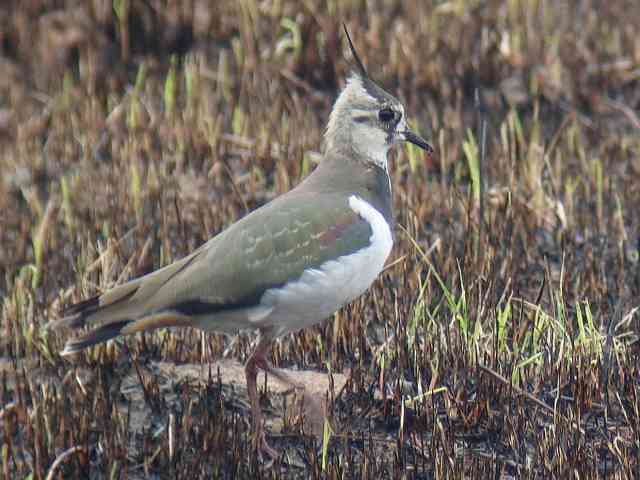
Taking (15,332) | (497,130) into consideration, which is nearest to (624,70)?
(497,130)

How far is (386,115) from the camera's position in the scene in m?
5.43

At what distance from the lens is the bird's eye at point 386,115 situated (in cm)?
542

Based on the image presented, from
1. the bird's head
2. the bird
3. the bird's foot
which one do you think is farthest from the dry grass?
the bird's head

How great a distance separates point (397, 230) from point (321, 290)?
2138mm

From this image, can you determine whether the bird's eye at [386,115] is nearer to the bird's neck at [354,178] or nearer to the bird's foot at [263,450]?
the bird's neck at [354,178]

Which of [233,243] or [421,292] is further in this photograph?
[421,292]

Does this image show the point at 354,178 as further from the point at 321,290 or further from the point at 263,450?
the point at 263,450

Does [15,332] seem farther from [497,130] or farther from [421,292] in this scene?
[497,130]

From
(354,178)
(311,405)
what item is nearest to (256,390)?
(311,405)

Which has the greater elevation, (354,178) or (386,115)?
(386,115)

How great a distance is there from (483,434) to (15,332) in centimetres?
217

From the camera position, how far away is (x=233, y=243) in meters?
4.95

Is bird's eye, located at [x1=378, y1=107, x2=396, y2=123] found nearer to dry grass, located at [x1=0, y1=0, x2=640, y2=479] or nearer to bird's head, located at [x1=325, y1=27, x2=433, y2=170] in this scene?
bird's head, located at [x1=325, y1=27, x2=433, y2=170]

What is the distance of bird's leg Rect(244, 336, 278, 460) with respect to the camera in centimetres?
485
